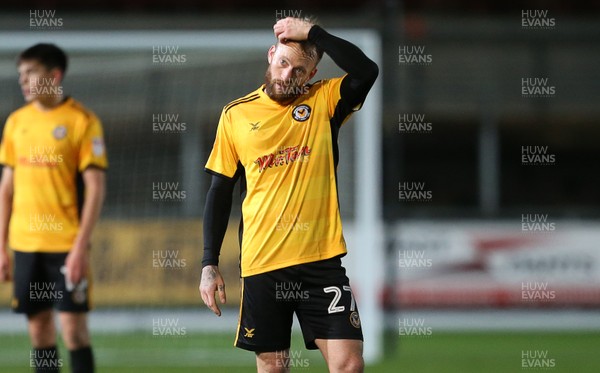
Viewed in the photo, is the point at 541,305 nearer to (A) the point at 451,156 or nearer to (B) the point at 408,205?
(B) the point at 408,205

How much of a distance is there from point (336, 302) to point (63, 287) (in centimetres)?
207

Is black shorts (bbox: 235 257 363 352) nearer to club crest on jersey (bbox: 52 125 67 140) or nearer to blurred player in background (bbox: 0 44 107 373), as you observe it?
blurred player in background (bbox: 0 44 107 373)

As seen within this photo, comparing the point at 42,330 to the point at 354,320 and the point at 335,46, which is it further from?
the point at 335,46

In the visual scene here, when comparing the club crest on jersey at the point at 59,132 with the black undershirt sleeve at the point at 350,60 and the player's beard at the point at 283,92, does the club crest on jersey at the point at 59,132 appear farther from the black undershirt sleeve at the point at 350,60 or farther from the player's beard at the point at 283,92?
the black undershirt sleeve at the point at 350,60

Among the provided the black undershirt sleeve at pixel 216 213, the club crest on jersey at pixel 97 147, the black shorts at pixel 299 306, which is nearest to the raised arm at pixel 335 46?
the black undershirt sleeve at pixel 216 213

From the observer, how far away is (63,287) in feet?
18.7

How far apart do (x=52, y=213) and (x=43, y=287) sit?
1.33 feet

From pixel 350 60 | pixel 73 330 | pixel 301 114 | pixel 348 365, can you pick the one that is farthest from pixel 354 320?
pixel 73 330

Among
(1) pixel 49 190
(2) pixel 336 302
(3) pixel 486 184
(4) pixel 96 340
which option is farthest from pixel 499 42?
(2) pixel 336 302

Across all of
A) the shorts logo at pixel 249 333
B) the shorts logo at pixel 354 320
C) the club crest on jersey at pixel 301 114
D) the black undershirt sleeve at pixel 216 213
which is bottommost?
the shorts logo at pixel 249 333

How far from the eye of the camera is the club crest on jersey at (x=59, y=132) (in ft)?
19.1

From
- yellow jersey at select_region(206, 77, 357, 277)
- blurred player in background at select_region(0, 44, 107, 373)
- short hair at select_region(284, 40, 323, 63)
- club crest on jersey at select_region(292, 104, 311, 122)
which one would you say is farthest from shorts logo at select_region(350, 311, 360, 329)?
blurred player in background at select_region(0, 44, 107, 373)

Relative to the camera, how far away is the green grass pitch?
8227mm

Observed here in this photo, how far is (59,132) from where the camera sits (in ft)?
19.1
